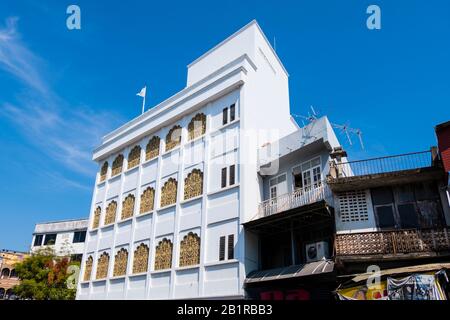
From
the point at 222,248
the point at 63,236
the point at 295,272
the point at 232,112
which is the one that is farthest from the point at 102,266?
the point at 63,236

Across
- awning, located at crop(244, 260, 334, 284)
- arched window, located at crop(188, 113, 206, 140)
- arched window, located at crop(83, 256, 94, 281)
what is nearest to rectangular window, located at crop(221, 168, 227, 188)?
arched window, located at crop(188, 113, 206, 140)

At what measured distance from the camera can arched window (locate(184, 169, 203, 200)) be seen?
69.2ft

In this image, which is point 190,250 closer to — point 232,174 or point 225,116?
point 232,174

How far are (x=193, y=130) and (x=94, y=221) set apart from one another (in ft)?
36.1

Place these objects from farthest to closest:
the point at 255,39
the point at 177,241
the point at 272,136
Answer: the point at 255,39, the point at 272,136, the point at 177,241

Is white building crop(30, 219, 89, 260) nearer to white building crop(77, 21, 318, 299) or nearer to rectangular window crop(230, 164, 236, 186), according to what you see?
white building crop(77, 21, 318, 299)

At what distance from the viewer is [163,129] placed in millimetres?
25406

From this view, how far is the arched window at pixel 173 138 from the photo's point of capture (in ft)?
78.8

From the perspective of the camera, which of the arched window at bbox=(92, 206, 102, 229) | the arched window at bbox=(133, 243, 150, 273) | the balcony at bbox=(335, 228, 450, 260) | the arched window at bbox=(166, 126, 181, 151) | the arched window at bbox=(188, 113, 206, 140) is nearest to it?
the balcony at bbox=(335, 228, 450, 260)

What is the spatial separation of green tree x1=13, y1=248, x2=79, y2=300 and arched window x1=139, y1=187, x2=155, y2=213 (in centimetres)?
1148

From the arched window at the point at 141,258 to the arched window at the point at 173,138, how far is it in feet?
20.9
